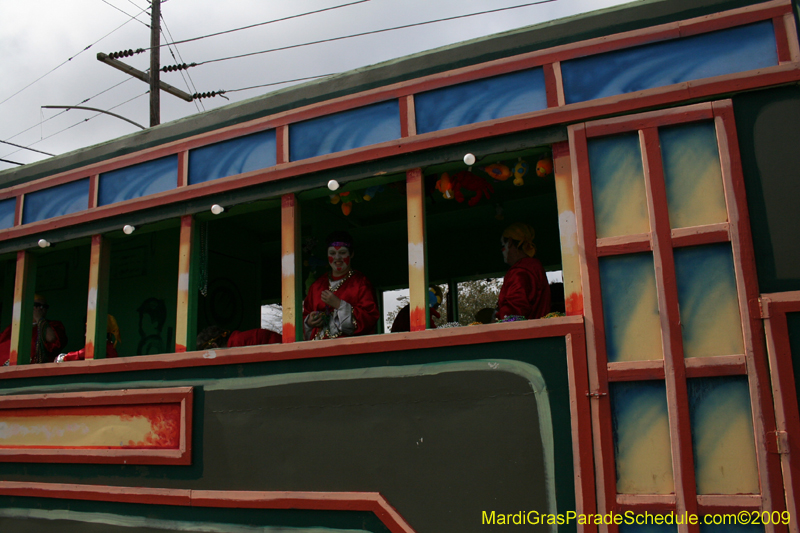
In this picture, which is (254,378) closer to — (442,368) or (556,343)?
(442,368)

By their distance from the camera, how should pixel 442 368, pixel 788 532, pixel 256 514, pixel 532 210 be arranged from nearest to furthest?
pixel 788 532, pixel 442 368, pixel 256 514, pixel 532 210

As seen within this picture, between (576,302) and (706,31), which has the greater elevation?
(706,31)

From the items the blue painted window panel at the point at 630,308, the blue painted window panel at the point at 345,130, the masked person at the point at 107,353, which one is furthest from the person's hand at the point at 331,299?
the masked person at the point at 107,353

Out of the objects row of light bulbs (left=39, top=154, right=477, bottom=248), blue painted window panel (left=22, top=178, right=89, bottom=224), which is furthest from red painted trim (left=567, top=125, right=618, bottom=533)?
blue painted window panel (left=22, top=178, right=89, bottom=224)

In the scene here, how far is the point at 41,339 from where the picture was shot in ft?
18.9

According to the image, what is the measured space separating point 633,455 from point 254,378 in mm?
2432

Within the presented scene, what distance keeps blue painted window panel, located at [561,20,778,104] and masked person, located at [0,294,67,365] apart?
17.1 feet

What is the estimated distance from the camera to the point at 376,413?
3.74 m

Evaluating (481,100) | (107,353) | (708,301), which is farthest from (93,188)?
(708,301)

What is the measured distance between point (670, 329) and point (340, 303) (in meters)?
2.26

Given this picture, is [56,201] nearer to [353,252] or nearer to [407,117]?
[353,252]

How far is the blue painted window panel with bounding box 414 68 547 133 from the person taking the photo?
3.77 metres

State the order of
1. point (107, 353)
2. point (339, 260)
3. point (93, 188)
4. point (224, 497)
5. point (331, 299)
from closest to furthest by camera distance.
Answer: point (224, 497), point (331, 299), point (339, 260), point (93, 188), point (107, 353)

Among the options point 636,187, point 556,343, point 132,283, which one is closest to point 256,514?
point 556,343
